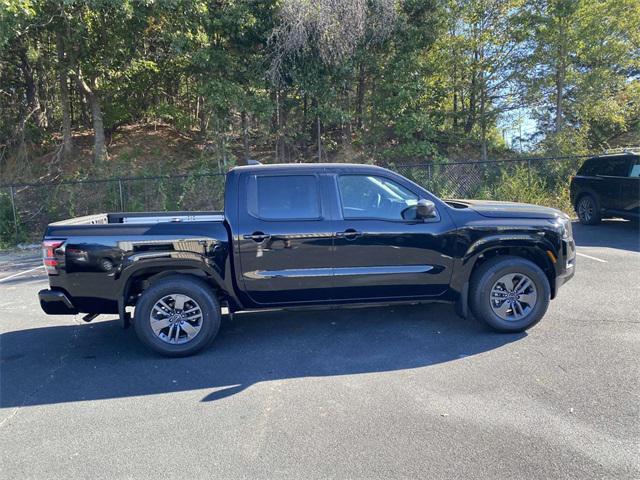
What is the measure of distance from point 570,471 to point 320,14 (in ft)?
41.2

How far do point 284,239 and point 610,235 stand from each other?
901 centimetres

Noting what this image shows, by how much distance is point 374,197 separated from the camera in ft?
16.0

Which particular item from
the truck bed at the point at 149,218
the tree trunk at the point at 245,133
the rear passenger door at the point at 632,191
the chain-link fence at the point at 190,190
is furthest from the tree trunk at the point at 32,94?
the rear passenger door at the point at 632,191

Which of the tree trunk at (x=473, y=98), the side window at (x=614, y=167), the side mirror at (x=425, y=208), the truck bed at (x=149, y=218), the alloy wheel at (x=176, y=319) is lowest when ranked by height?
the alloy wheel at (x=176, y=319)

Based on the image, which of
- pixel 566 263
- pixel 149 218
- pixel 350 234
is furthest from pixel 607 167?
pixel 149 218

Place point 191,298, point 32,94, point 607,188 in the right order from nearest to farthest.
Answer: point 191,298
point 607,188
point 32,94

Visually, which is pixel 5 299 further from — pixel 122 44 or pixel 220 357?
pixel 122 44

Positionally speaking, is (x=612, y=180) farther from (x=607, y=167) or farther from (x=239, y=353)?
(x=239, y=353)

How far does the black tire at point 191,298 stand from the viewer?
4520 mm

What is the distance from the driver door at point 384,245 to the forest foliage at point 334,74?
31.5ft

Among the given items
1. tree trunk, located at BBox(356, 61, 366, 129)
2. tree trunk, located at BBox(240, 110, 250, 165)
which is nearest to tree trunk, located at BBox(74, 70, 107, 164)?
tree trunk, located at BBox(240, 110, 250, 165)

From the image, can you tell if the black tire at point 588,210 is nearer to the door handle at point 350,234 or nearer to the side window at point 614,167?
the side window at point 614,167

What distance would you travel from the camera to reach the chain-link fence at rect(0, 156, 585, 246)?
43.1ft

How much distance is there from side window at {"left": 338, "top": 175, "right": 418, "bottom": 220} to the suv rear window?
840 cm
